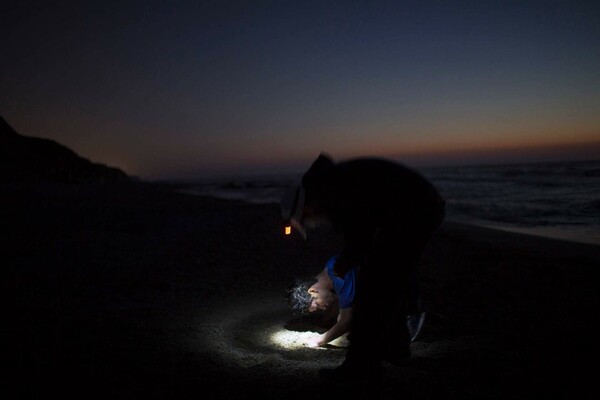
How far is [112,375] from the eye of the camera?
311 centimetres

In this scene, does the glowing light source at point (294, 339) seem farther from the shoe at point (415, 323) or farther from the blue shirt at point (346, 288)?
the shoe at point (415, 323)

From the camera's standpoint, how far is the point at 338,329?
3828mm

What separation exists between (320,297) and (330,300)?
11 centimetres

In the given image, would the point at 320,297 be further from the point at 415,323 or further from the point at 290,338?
the point at 415,323

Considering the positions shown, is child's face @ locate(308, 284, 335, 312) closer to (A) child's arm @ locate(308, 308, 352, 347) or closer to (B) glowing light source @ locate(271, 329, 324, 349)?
(B) glowing light source @ locate(271, 329, 324, 349)

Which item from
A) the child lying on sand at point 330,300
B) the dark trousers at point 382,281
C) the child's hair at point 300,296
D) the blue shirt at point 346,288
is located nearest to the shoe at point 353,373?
the dark trousers at point 382,281

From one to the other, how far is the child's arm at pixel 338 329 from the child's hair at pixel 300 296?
637mm

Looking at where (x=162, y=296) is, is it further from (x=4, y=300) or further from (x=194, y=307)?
(x=4, y=300)

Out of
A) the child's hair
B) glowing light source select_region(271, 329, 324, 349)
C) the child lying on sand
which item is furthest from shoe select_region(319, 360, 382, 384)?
the child's hair

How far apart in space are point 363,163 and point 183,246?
6566 millimetres

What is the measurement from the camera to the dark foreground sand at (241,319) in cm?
305

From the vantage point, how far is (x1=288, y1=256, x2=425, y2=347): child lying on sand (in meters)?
3.81

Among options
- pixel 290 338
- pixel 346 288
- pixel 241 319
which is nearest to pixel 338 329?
pixel 346 288

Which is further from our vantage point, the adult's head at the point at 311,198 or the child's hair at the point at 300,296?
the child's hair at the point at 300,296
